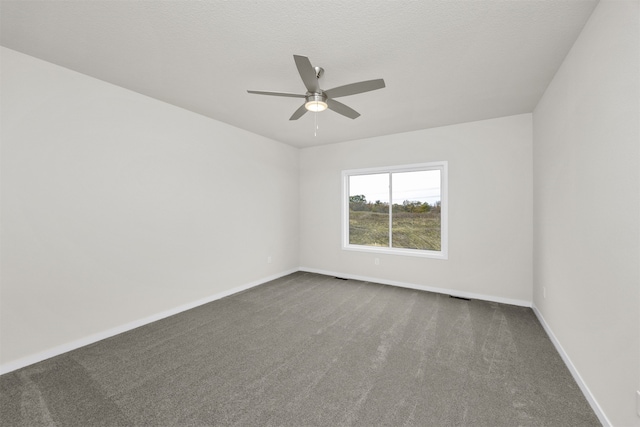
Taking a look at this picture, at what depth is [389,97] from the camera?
2.96 metres

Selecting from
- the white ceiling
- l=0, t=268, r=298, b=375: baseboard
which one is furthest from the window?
l=0, t=268, r=298, b=375: baseboard

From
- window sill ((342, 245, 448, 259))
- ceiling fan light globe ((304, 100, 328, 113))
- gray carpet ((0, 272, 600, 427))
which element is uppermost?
ceiling fan light globe ((304, 100, 328, 113))

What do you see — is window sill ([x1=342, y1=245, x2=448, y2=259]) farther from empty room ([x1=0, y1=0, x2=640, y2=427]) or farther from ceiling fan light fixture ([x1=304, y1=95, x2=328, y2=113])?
ceiling fan light fixture ([x1=304, y1=95, x2=328, y2=113])

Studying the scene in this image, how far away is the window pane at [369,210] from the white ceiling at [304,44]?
1.92 metres

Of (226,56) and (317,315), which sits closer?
(226,56)

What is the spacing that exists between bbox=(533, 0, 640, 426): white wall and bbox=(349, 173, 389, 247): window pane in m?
2.47

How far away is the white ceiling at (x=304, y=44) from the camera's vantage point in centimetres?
168

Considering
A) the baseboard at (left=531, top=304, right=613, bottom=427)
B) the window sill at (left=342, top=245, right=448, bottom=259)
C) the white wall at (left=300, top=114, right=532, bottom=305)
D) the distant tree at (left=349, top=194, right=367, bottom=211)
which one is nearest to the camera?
the baseboard at (left=531, top=304, right=613, bottom=427)

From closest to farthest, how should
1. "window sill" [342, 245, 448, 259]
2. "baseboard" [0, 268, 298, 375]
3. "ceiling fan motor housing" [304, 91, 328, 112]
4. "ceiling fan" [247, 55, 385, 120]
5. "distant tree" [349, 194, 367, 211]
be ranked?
"ceiling fan" [247, 55, 385, 120]
"baseboard" [0, 268, 298, 375]
"ceiling fan motor housing" [304, 91, 328, 112]
"window sill" [342, 245, 448, 259]
"distant tree" [349, 194, 367, 211]

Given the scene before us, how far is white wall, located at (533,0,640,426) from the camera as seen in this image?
1316mm

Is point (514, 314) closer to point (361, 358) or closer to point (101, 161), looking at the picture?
point (361, 358)

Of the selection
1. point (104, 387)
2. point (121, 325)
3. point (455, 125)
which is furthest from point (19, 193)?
point (455, 125)

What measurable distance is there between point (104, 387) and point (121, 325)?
104cm

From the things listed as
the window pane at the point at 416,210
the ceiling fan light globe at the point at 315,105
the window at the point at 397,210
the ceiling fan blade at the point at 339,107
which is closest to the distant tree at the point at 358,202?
the window at the point at 397,210
